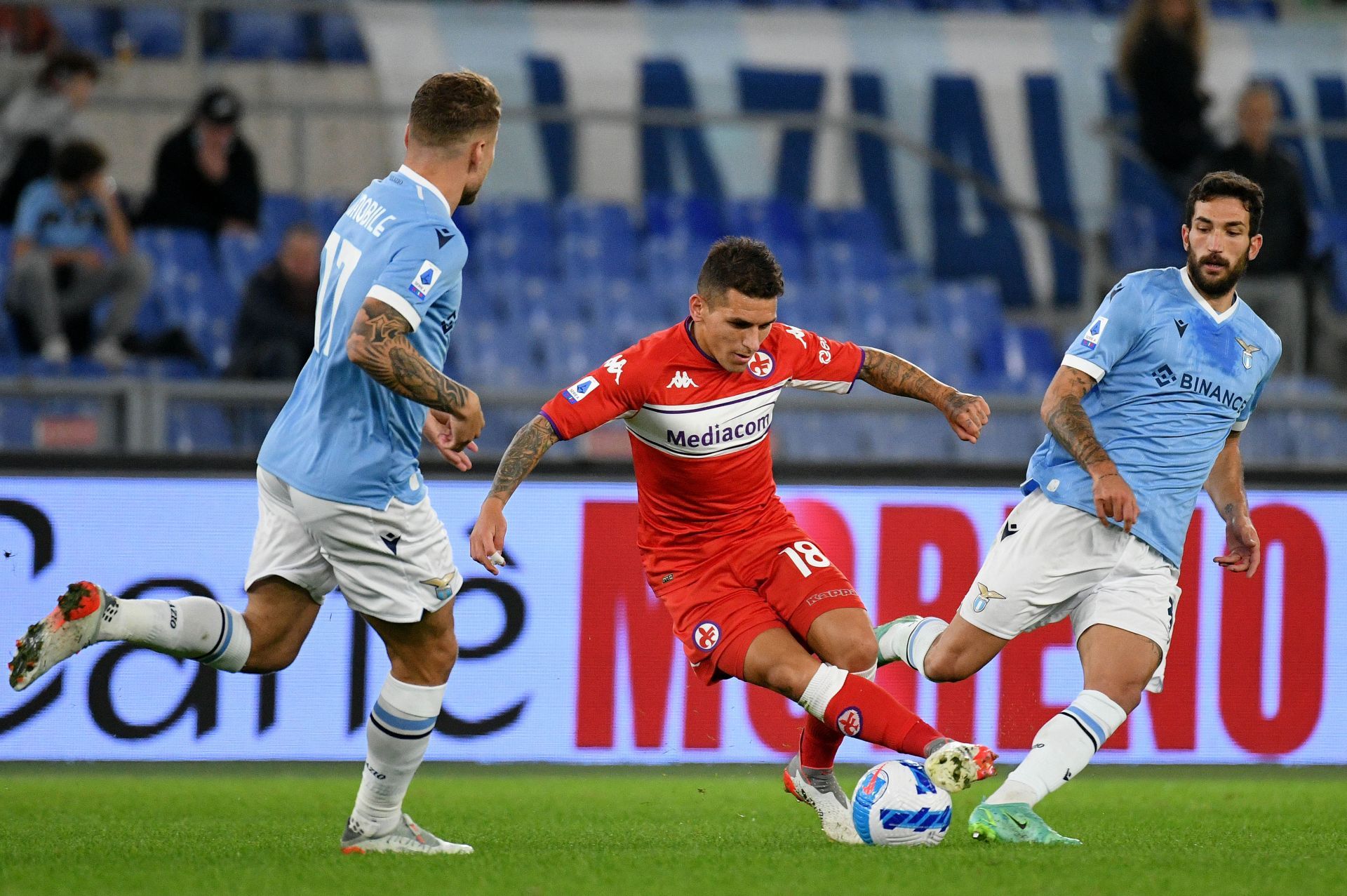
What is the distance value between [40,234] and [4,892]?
6569 mm

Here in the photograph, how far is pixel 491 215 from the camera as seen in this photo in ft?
39.7

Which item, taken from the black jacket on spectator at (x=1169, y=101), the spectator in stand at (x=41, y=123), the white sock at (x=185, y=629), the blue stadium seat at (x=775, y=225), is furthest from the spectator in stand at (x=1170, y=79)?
the white sock at (x=185, y=629)

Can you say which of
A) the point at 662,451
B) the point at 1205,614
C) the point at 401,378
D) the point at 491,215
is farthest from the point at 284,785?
the point at 491,215

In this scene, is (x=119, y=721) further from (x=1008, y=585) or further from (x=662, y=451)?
(x=1008, y=585)

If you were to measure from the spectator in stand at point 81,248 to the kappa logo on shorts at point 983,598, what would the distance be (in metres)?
5.91

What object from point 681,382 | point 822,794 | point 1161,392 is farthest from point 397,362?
point 1161,392

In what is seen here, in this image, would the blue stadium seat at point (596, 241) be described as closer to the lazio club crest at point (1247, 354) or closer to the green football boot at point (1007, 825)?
the lazio club crest at point (1247, 354)

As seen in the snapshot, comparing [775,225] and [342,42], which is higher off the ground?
[342,42]

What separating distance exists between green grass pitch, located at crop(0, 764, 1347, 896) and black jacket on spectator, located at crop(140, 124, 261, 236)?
4762 mm

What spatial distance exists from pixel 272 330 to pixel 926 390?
195 inches

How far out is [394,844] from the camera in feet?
17.0

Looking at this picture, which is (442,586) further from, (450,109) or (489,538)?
(450,109)

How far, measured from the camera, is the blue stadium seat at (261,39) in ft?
44.5

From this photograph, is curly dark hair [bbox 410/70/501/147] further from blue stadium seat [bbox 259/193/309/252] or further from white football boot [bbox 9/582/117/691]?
blue stadium seat [bbox 259/193/309/252]
